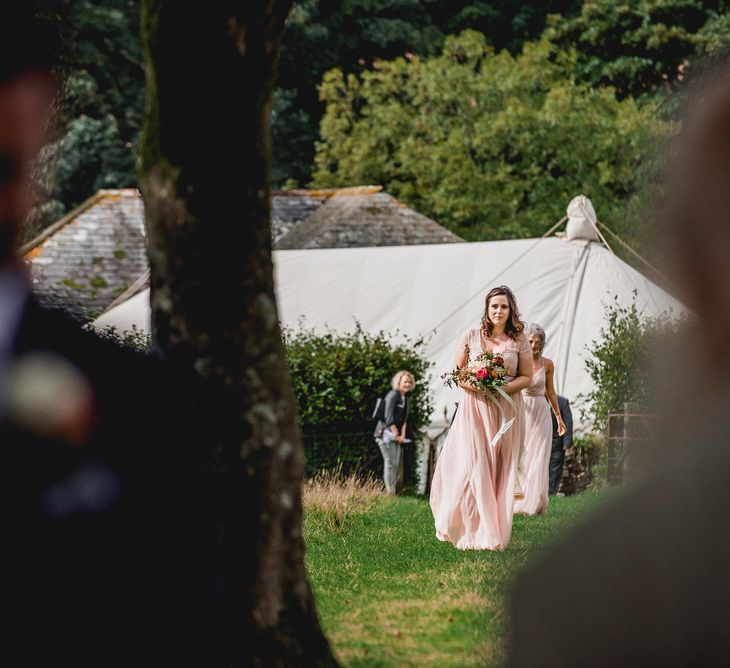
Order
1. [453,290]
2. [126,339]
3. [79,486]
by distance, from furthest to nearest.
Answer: [453,290] < [126,339] < [79,486]

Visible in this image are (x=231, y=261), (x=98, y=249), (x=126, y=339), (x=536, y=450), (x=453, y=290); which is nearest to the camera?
(x=231, y=261)

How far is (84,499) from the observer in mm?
1820

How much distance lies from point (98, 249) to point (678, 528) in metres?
28.6

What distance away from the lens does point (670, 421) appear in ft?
3.31

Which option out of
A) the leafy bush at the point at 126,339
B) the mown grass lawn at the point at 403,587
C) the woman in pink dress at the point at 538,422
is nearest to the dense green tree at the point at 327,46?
the leafy bush at the point at 126,339

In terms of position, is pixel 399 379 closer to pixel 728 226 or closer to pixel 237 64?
pixel 237 64

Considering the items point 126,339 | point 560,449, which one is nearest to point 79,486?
point 126,339

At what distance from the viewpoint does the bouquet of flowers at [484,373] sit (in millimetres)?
10947

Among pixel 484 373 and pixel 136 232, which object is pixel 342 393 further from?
pixel 136 232

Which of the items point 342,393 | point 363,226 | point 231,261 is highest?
point 363,226

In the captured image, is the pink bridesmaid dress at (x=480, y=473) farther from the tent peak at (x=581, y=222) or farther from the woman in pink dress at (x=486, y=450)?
the tent peak at (x=581, y=222)

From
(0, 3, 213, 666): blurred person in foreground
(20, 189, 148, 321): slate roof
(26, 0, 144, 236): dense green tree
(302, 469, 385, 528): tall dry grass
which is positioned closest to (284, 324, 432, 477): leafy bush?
(302, 469, 385, 528): tall dry grass

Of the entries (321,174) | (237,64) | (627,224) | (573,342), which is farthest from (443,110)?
(237,64)

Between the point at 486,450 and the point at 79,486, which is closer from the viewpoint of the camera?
the point at 79,486
